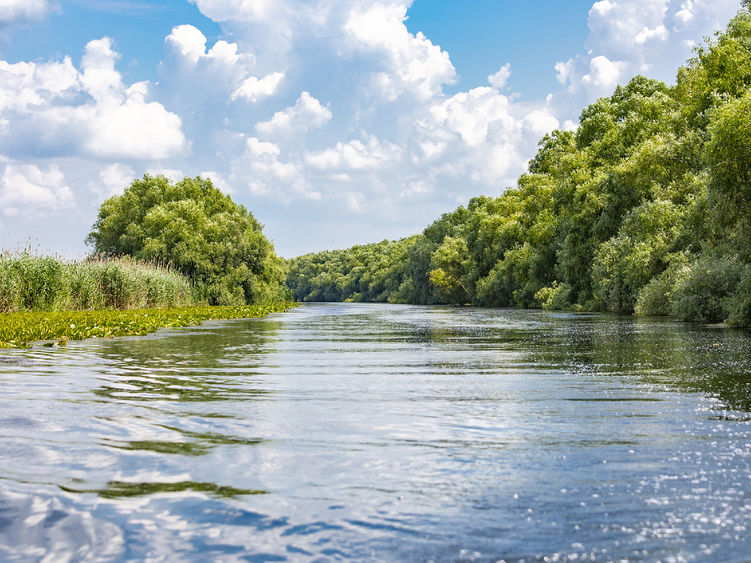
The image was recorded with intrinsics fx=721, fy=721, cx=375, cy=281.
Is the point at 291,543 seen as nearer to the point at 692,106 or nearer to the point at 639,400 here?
the point at 639,400

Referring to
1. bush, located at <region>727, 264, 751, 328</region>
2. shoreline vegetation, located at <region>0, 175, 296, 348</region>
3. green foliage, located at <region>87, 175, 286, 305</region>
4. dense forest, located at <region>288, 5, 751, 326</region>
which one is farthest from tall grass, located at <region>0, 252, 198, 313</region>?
bush, located at <region>727, 264, 751, 328</region>

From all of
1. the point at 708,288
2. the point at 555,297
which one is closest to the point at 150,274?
the point at 708,288

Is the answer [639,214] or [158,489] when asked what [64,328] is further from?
[639,214]

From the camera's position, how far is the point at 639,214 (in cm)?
4800

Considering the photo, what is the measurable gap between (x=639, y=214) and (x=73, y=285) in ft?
115

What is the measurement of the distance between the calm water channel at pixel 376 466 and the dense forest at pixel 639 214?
1721 centimetres

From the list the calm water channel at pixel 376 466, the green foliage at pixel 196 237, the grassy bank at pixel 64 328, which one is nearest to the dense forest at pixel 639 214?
the calm water channel at pixel 376 466

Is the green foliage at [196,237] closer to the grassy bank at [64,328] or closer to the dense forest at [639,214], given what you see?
the dense forest at [639,214]

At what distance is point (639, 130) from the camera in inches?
2430

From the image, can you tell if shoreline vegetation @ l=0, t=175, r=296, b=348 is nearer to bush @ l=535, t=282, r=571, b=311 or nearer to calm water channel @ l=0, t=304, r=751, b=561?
calm water channel @ l=0, t=304, r=751, b=561

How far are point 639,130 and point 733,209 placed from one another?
3707 centimetres

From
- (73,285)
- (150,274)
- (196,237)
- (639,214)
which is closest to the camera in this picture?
(73,285)

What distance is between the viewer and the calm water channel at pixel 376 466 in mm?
4512

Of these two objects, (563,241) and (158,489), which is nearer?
(158,489)
